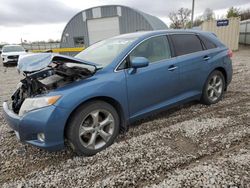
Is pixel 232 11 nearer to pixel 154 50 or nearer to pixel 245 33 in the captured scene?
pixel 245 33

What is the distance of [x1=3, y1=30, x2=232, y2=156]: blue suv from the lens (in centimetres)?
254

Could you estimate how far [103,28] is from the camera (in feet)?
74.1

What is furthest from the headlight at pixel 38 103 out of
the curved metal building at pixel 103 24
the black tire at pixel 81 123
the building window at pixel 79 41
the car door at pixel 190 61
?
the building window at pixel 79 41

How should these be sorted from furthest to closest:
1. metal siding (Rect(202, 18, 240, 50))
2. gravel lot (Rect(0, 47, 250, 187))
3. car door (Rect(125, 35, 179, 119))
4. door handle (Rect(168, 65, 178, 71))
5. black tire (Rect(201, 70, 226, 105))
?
metal siding (Rect(202, 18, 240, 50)) < black tire (Rect(201, 70, 226, 105)) < door handle (Rect(168, 65, 178, 71)) < car door (Rect(125, 35, 179, 119)) < gravel lot (Rect(0, 47, 250, 187))

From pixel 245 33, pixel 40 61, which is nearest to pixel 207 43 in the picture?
pixel 40 61

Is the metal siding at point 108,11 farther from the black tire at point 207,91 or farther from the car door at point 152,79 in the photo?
the car door at point 152,79

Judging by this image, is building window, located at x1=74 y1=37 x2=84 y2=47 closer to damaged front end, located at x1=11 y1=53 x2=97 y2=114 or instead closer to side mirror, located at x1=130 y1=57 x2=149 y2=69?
damaged front end, located at x1=11 y1=53 x2=97 y2=114

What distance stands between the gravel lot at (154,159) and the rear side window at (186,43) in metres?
1.23

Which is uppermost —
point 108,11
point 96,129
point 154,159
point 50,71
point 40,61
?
point 108,11

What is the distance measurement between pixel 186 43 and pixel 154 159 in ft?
7.59

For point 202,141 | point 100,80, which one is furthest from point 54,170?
point 202,141

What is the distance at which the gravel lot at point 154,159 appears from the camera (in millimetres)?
2314

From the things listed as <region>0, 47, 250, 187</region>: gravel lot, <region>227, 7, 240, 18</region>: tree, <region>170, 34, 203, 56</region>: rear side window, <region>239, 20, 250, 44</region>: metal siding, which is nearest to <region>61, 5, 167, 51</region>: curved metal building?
<region>239, 20, 250, 44</region>: metal siding

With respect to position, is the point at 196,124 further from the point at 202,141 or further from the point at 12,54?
the point at 12,54
